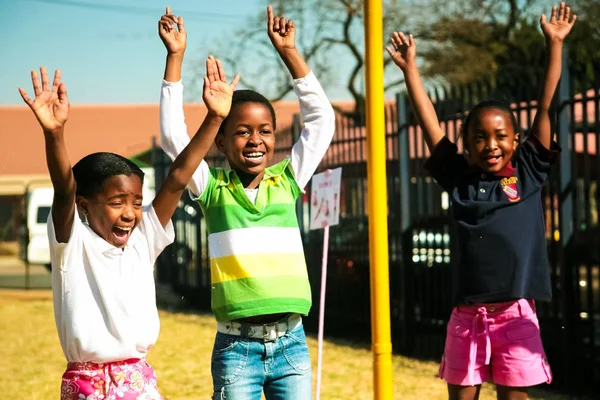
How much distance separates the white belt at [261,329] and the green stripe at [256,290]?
8cm

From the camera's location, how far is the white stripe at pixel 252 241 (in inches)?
143

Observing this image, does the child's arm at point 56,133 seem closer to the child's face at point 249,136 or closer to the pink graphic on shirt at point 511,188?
the child's face at point 249,136

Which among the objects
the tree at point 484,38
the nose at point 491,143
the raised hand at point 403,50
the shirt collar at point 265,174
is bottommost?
the shirt collar at point 265,174

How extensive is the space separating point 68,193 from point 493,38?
69.7 feet

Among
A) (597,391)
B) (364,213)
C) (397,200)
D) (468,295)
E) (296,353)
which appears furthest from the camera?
(364,213)

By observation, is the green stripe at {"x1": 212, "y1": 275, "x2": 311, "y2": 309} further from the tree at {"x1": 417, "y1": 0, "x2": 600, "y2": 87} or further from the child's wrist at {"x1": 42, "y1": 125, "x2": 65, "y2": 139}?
the tree at {"x1": 417, "y1": 0, "x2": 600, "y2": 87}

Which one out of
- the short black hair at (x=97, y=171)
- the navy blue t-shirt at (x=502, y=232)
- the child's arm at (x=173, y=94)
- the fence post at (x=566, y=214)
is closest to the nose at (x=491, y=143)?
the navy blue t-shirt at (x=502, y=232)

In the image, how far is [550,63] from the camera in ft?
13.4

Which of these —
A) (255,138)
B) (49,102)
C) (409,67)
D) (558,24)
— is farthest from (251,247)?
(558,24)

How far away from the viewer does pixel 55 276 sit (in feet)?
10.7

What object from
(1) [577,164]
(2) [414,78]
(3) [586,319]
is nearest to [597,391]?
(3) [586,319]

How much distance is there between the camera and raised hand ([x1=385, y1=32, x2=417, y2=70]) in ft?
13.2

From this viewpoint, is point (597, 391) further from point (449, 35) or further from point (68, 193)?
point (449, 35)

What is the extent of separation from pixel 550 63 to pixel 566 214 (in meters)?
3.48
